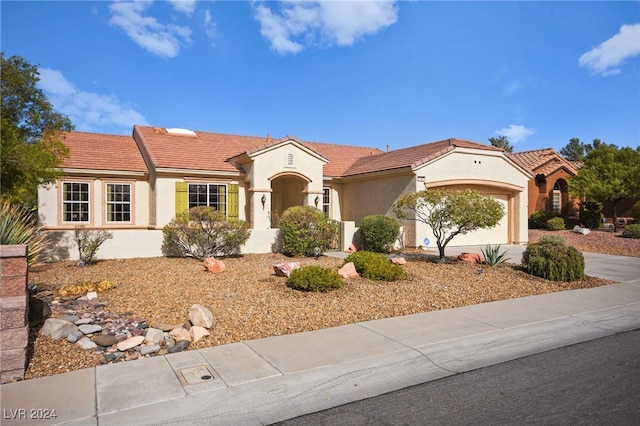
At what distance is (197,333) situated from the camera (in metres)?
6.36

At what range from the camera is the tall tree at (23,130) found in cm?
962

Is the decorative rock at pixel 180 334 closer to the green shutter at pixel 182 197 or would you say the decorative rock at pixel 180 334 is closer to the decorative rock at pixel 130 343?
the decorative rock at pixel 130 343

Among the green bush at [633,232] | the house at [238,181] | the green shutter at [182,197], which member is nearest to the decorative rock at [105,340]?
the house at [238,181]

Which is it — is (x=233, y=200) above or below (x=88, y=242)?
above

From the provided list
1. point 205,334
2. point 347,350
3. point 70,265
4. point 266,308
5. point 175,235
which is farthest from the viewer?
point 175,235

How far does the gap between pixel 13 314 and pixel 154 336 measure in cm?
179

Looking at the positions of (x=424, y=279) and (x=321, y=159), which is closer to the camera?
(x=424, y=279)

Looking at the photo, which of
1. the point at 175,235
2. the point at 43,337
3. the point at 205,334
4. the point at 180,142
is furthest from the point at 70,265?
the point at 180,142

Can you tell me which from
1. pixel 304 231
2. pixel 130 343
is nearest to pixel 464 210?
pixel 304 231

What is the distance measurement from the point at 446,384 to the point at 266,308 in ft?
12.5

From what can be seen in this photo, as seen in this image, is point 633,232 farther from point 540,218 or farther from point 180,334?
point 180,334

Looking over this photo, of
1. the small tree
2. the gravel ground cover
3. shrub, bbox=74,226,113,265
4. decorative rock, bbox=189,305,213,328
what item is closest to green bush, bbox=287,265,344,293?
the gravel ground cover

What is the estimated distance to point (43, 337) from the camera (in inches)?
238

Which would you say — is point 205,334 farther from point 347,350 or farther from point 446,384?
point 446,384
